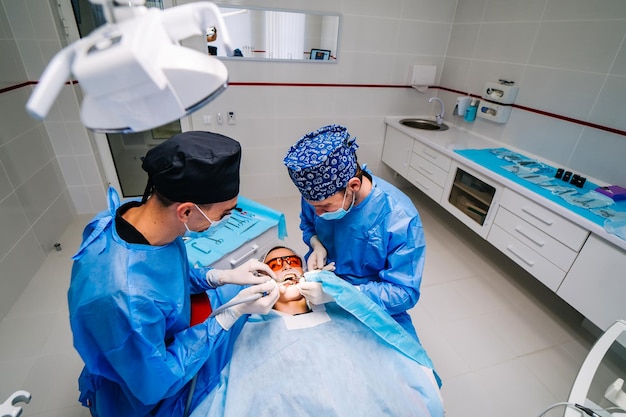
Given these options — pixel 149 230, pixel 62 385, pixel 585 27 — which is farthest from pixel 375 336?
pixel 585 27

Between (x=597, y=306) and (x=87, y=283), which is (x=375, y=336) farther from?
(x=597, y=306)

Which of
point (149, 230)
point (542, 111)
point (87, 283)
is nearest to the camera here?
point (87, 283)

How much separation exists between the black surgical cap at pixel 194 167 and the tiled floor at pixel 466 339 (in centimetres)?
141

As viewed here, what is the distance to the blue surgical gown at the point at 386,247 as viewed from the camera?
4.29 ft

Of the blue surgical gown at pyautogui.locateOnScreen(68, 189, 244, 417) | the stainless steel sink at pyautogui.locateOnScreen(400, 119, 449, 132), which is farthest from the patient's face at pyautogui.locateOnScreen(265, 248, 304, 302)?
the stainless steel sink at pyautogui.locateOnScreen(400, 119, 449, 132)

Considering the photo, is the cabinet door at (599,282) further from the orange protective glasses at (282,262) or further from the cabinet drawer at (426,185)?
the orange protective glasses at (282,262)

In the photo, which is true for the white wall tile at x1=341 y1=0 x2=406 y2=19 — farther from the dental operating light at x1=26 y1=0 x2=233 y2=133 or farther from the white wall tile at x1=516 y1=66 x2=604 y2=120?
the dental operating light at x1=26 y1=0 x2=233 y2=133

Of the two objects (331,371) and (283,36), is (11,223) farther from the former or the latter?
(283,36)

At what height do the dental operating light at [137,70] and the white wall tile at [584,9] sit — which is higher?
the white wall tile at [584,9]

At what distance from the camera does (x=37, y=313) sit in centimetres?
202

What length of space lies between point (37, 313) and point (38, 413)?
0.75m

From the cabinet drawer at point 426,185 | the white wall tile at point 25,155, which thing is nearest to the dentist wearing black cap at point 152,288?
the white wall tile at point 25,155

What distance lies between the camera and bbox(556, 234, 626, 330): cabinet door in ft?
5.31

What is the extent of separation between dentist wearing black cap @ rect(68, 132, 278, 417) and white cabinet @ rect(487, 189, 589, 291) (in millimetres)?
1911
